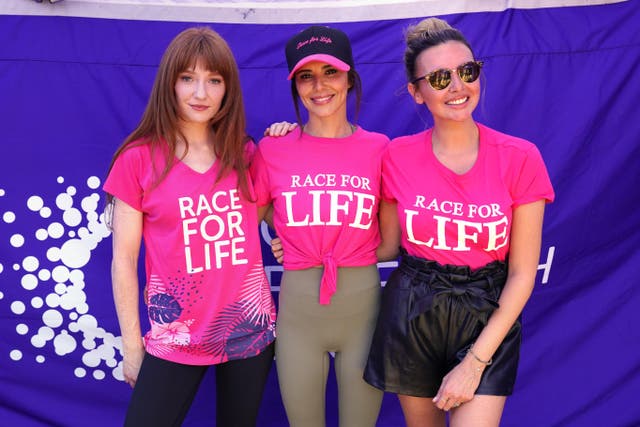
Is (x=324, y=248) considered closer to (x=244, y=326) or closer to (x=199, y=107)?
(x=244, y=326)

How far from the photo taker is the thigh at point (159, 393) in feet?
7.60

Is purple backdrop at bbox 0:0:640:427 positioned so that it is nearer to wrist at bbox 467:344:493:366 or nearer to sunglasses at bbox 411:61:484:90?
sunglasses at bbox 411:61:484:90

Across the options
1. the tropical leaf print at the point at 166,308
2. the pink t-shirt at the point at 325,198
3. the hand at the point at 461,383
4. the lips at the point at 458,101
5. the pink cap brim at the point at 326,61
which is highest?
the pink cap brim at the point at 326,61

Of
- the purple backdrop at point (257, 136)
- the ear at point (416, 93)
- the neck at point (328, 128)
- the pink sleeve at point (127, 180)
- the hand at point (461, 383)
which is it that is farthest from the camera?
the purple backdrop at point (257, 136)

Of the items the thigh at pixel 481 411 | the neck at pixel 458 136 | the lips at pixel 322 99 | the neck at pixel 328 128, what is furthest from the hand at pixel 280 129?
the thigh at pixel 481 411

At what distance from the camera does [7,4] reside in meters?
3.08

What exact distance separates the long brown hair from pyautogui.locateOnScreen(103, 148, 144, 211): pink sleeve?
42 mm

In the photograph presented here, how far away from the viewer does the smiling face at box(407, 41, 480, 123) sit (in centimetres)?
228

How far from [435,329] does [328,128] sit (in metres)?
0.82

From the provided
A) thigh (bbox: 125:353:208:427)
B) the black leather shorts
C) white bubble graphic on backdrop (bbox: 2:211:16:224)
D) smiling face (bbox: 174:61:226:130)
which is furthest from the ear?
white bubble graphic on backdrop (bbox: 2:211:16:224)

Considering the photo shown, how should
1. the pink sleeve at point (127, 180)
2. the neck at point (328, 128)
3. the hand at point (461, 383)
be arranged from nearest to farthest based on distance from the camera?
the hand at point (461, 383) → the pink sleeve at point (127, 180) → the neck at point (328, 128)

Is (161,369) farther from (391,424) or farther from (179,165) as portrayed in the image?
(391,424)

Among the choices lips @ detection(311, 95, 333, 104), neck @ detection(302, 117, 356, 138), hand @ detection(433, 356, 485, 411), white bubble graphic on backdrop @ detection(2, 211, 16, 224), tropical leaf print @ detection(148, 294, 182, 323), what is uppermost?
lips @ detection(311, 95, 333, 104)

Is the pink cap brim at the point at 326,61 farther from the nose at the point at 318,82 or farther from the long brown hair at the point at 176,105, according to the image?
the long brown hair at the point at 176,105
